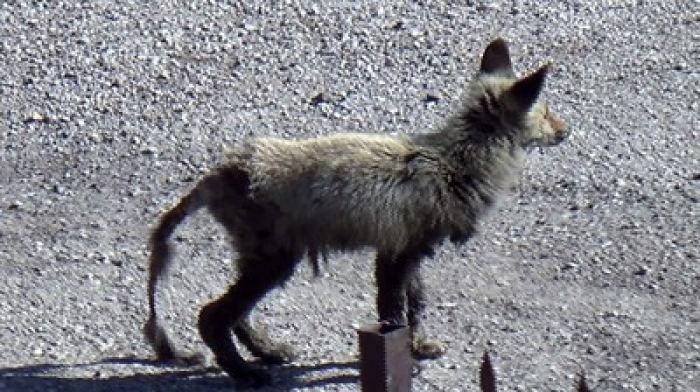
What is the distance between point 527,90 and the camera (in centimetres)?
728

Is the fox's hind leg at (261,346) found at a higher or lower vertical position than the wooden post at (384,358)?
higher

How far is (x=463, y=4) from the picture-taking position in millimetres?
12219

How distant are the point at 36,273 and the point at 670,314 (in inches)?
119

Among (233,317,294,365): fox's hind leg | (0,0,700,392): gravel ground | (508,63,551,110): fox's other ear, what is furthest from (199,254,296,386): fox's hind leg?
(508,63,551,110): fox's other ear

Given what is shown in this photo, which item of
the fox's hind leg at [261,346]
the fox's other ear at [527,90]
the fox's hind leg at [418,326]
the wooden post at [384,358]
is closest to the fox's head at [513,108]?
the fox's other ear at [527,90]

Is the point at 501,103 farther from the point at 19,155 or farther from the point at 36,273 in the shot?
the point at 19,155

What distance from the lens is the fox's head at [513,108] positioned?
7.30 meters

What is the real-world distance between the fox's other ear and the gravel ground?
104 centimetres

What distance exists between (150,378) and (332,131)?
11.5 feet

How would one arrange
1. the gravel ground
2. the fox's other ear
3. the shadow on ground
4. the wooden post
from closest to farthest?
the wooden post < the shadow on ground < the fox's other ear < the gravel ground

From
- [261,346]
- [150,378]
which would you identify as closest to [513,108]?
[261,346]

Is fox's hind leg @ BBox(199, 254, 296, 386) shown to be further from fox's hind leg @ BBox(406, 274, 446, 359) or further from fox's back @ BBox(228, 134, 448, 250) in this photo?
fox's hind leg @ BBox(406, 274, 446, 359)

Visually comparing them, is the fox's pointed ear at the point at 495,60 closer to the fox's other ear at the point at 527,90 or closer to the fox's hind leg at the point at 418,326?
the fox's other ear at the point at 527,90

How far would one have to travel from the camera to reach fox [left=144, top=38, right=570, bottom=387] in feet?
22.5
